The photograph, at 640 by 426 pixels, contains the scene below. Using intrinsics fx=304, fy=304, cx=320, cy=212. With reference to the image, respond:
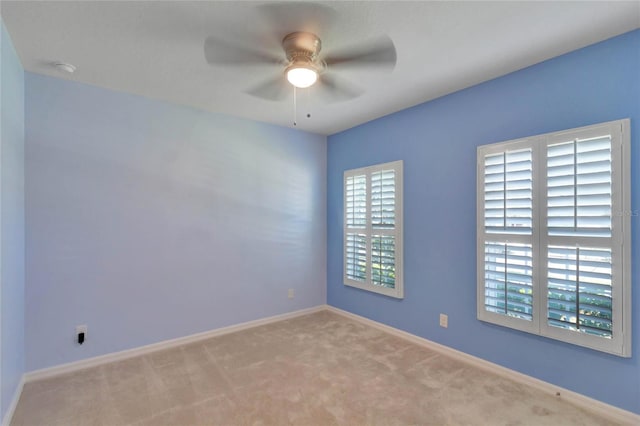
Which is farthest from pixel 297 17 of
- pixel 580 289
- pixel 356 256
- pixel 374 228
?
pixel 356 256

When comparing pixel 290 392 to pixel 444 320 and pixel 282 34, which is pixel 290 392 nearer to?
pixel 444 320

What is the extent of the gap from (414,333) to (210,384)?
2.05 metres

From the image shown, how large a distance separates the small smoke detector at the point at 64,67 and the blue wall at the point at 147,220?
0.85 ft

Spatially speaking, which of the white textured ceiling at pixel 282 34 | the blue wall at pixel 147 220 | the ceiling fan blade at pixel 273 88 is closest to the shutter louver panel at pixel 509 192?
the white textured ceiling at pixel 282 34

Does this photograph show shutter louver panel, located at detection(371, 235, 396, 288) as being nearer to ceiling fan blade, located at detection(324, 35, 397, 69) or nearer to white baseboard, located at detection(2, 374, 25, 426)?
ceiling fan blade, located at detection(324, 35, 397, 69)

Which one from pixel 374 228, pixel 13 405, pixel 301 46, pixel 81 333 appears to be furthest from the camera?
pixel 374 228

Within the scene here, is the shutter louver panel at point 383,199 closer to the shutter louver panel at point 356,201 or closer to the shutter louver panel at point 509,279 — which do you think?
the shutter louver panel at point 356,201

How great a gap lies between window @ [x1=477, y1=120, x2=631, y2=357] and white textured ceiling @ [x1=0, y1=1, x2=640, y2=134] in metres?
0.66

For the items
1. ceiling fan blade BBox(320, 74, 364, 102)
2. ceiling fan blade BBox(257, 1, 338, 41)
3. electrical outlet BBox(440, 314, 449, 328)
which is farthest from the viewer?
electrical outlet BBox(440, 314, 449, 328)

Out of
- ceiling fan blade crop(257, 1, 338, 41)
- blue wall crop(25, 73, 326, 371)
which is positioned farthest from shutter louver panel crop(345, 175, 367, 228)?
ceiling fan blade crop(257, 1, 338, 41)

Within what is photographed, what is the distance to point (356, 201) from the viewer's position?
3957mm

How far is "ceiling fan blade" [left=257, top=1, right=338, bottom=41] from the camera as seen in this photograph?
1.69 meters

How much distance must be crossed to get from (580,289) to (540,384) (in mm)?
817

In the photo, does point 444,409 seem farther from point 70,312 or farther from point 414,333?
point 70,312
